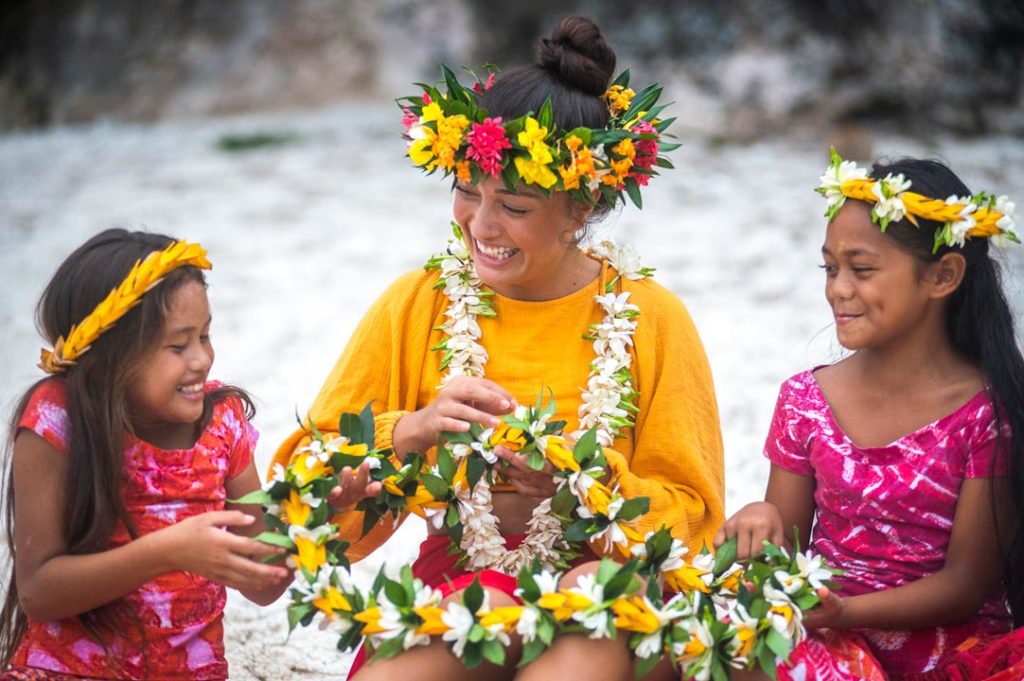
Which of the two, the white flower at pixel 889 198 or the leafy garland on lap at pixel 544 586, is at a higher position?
the white flower at pixel 889 198

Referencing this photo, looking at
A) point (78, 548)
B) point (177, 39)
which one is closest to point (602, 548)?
point (78, 548)

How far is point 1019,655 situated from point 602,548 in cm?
104

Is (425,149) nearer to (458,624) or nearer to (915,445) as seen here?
(458,624)

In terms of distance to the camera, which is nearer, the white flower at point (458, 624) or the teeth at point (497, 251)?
the white flower at point (458, 624)

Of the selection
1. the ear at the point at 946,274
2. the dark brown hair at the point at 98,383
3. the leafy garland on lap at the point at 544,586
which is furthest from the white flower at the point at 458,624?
the ear at the point at 946,274

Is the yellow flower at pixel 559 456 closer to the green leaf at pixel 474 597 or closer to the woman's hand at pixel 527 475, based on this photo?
the woman's hand at pixel 527 475

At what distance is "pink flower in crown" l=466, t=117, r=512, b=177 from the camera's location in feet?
10.2

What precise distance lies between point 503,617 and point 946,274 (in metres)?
1.51

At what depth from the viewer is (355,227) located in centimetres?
951

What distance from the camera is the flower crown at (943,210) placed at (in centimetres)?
318

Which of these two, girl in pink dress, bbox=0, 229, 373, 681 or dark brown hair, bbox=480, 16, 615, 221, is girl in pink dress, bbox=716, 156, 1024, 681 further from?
girl in pink dress, bbox=0, 229, 373, 681

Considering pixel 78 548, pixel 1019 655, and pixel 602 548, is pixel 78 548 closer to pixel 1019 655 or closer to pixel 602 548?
pixel 602 548

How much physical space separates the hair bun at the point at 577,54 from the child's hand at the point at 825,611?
1.44 m

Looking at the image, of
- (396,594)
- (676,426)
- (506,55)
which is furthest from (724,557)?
(506,55)
